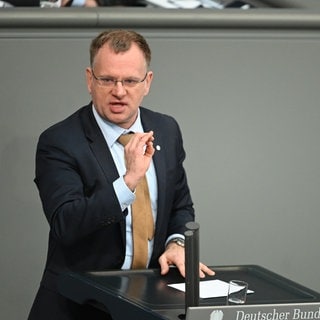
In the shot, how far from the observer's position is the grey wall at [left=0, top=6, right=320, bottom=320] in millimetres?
3639

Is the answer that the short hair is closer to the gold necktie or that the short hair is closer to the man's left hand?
the gold necktie

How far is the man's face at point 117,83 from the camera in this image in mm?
2807

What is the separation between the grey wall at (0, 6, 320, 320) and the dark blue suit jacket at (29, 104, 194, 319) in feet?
2.43

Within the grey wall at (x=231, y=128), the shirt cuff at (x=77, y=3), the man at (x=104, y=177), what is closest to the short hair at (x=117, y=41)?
the man at (x=104, y=177)

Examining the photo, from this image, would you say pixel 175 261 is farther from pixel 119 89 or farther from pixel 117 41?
pixel 117 41

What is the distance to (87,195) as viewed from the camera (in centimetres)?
280

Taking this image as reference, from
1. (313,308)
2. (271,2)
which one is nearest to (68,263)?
(313,308)

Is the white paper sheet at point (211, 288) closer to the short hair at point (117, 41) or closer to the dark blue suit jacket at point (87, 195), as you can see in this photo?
the dark blue suit jacket at point (87, 195)

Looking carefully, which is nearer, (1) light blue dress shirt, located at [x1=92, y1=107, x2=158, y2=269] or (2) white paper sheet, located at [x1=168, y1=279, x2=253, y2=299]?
(2) white paper sheet, located at [x1=168, y1=279, x2=253, y2=299]

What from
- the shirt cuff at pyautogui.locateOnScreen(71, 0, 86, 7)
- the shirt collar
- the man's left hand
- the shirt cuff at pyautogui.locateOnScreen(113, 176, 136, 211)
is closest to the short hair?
the shirt collar

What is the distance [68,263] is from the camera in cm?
282

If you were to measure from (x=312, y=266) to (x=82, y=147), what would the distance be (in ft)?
4.58

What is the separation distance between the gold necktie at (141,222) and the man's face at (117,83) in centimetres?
9

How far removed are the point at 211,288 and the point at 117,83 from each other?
639mm
